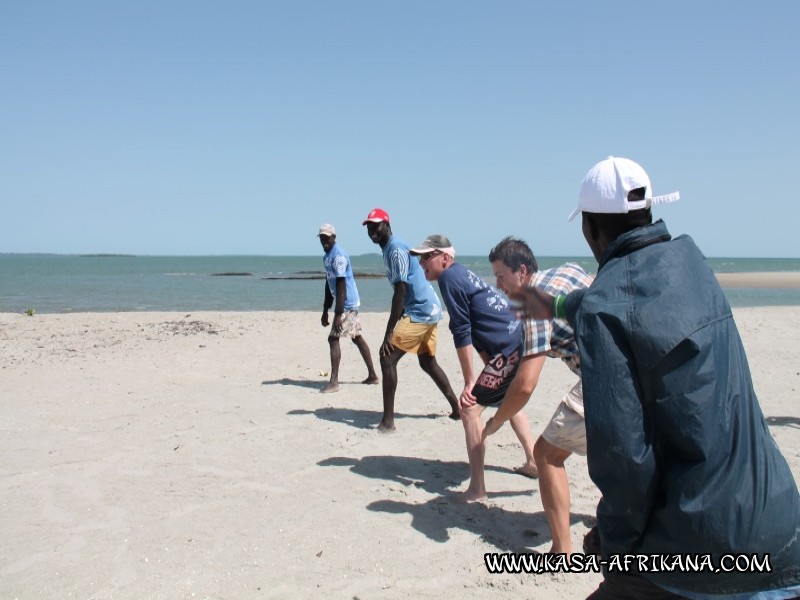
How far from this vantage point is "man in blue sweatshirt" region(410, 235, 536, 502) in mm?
4309

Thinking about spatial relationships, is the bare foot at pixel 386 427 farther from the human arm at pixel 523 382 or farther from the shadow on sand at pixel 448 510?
the human arm at pixel 523 382

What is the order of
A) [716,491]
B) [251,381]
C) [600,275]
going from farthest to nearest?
1. [251,381]
2. [600,275]
3. [716,491]

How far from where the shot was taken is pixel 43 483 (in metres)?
4.85

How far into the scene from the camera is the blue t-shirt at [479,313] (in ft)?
15.0

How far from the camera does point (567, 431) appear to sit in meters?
3.21

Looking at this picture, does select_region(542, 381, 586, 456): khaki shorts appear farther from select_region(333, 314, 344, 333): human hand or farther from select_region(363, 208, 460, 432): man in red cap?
select_region(333, 314, 344, 333): human hand

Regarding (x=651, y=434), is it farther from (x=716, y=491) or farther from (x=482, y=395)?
(x=482, y=395)

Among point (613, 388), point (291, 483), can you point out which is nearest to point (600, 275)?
point (613, 388)

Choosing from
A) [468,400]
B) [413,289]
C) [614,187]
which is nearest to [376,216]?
[413,289]

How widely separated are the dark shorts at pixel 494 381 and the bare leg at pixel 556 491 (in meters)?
0.93

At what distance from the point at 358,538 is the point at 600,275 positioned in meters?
2.85

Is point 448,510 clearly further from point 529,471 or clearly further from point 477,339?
point 477,339

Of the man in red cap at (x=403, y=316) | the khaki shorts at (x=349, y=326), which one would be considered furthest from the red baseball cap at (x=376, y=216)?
the khaki shorts at (x=349, y=326)

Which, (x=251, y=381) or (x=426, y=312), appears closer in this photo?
(x=426, y=312)
